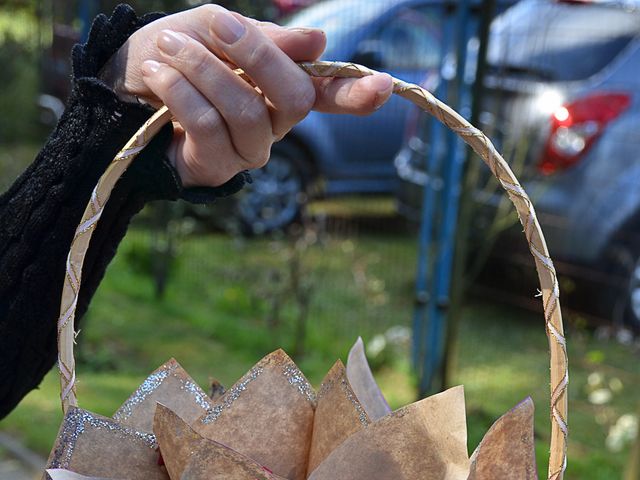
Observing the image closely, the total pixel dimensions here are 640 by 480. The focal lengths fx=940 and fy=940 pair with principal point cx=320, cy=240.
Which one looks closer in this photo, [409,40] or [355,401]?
[355,401]

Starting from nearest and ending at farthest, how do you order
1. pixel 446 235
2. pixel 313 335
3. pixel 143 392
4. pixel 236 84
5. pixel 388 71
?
pixel 236 84 < pixel 143 392 < pixel 446 235 < pixel 388 71 < pixel 313 335

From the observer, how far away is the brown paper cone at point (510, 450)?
1.02m

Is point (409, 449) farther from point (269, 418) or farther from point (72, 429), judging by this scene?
point (72, 429)

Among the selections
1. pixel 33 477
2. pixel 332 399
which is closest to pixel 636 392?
pixel 33 477

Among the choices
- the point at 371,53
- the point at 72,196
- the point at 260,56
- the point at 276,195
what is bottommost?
the point at 276,195

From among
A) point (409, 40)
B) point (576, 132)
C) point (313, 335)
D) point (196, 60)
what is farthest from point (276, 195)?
point (196, 60)

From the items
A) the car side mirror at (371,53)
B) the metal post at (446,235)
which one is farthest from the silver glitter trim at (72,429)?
the car side mirror at (371,53)

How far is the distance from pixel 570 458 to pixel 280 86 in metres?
2.72

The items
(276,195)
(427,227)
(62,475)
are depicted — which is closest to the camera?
(62,475)

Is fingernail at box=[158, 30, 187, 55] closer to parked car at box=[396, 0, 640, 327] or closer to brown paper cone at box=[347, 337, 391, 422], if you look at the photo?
brown paper cone at box=[347, 337, 391, 422]

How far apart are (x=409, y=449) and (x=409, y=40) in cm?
325

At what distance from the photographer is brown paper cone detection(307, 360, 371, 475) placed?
1.14 m

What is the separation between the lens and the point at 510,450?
103 centimetres

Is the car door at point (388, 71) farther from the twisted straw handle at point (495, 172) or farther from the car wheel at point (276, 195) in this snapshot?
the twisted straw handle at point (495, 172)
